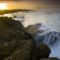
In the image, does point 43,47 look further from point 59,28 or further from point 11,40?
point 59,28

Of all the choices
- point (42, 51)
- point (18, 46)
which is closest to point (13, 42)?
point (18, 46)

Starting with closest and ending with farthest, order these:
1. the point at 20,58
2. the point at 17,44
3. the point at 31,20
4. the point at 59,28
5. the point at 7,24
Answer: the point at 20,58
the point at 17,44
the point at 7,24
the point at 59,28
the point at 31,20

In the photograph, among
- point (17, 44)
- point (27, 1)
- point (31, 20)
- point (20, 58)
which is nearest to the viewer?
point (20, 58)

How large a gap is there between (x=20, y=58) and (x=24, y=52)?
0.04 metres

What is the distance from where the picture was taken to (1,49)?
82cm

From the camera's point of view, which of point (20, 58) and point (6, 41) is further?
point (6, 41)

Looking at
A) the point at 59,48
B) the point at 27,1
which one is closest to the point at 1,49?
the point at 59,48

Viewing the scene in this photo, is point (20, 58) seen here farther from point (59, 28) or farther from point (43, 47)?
point (59, 28)

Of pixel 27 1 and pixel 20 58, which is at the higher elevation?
pixel 27 1

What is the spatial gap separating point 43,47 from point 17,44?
128mm

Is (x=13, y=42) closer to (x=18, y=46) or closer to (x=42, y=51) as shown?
(x=18, y=46)

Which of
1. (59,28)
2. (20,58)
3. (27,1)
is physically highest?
(27,1)

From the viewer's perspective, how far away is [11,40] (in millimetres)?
884

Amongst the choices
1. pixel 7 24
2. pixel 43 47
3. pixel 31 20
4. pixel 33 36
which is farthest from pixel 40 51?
pixel 31 20
